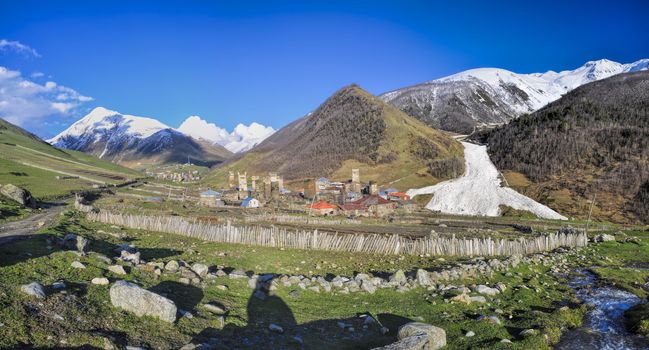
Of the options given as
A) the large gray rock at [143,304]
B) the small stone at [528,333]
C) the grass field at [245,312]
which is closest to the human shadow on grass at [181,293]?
the grass field at [245,312]

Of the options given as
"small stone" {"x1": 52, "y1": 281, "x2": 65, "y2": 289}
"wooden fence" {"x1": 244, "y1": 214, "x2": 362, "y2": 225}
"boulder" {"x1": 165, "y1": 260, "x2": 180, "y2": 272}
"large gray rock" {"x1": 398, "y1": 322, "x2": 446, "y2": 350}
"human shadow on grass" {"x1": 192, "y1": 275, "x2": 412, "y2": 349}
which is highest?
"small stone" {"x1": 52, "y1": 281, "x2": 65, "y2": 289}

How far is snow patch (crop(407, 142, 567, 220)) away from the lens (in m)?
76.0

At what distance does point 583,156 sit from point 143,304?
96.2 m

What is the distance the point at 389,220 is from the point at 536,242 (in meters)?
27.7

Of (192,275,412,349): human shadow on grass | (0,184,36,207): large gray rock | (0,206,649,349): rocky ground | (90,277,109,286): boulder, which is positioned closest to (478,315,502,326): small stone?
(0,206,649,349): rocky ground

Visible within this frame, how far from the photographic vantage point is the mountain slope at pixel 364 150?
115 meters

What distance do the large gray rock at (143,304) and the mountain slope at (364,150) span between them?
95.3m

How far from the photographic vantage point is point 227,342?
39.3 ft

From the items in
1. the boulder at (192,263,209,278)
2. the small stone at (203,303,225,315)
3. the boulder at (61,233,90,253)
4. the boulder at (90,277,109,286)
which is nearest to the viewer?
the boulder at (90,277,109,286)

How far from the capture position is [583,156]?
8875 centimetres

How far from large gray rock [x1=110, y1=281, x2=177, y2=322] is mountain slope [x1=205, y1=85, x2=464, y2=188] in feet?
313

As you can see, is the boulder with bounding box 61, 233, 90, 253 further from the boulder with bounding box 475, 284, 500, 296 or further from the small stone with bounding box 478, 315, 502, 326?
the boulder with bounding box 475, 284, 500, 296

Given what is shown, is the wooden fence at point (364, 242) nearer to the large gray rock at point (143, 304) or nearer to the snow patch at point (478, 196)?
the large gray rock at point (143, 304)

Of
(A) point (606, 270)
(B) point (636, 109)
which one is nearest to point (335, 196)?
(A) point (606, 270)
